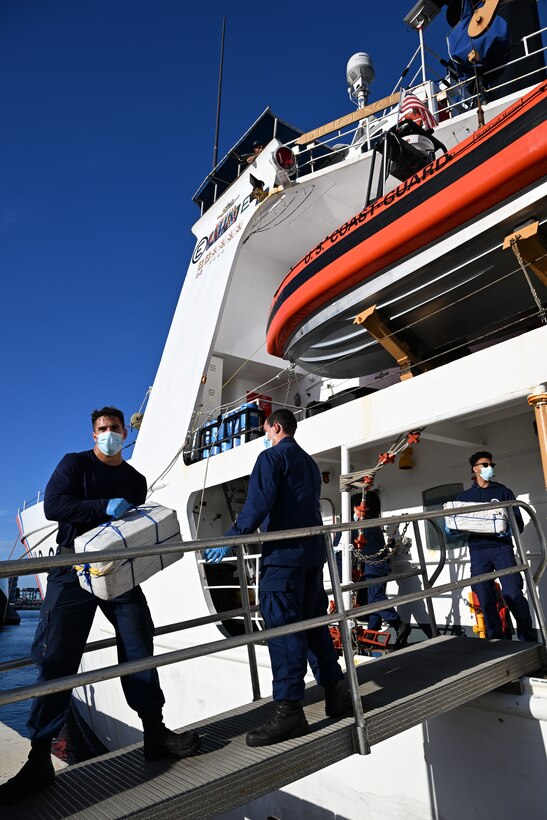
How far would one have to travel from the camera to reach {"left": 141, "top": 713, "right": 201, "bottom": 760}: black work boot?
2.10 meters

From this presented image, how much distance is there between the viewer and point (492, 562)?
3.85 metres

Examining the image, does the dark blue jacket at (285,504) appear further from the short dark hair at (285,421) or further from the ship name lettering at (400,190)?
the ship name lettering at (400,190)

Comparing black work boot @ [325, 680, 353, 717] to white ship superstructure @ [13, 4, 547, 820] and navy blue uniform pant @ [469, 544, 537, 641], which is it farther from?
navy blue uniform pant @ [469, 544, 537, 641]

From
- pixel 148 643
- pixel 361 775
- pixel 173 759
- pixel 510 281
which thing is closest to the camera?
pixel 173 759

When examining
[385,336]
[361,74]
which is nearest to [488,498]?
[385,336]

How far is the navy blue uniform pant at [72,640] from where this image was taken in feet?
6.77

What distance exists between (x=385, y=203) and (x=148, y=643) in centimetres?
391

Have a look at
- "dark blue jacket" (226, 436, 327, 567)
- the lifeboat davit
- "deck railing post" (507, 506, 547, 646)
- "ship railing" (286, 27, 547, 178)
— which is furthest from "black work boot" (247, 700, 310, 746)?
"ship railing" (286, 27, 547, 178)

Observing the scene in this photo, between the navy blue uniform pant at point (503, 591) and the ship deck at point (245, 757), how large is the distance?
2.42ft

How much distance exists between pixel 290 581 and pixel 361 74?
35.1 ft

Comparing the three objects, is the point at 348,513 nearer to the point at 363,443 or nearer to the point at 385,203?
the point at 363,443

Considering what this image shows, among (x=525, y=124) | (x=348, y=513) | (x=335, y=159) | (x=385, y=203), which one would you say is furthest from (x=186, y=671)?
(x=335, y=159)

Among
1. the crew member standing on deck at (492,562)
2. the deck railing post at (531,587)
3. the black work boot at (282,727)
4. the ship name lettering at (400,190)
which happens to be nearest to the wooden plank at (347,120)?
the ship name lettering at (400,190)

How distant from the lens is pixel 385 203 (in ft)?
15.5
